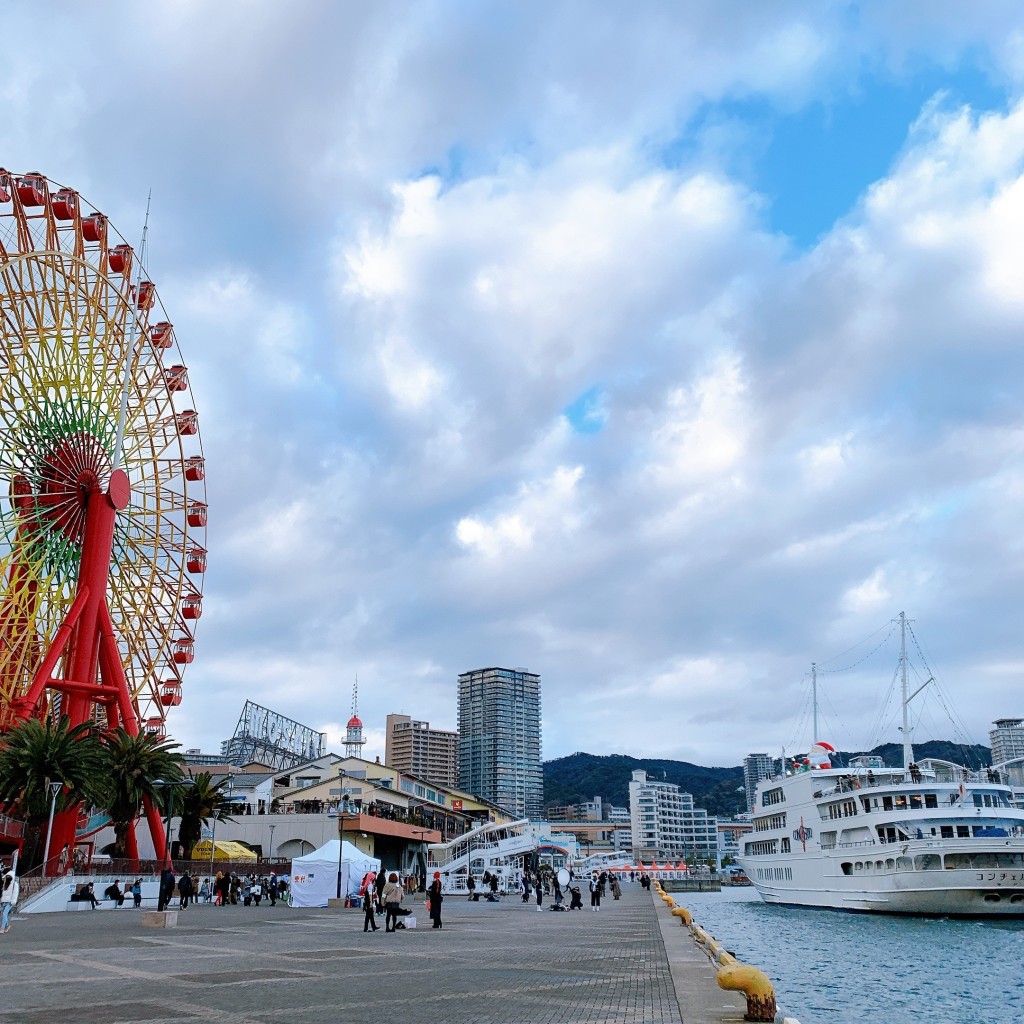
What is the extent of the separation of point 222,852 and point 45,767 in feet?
67.4

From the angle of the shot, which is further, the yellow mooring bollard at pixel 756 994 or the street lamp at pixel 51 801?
the street lamp at pixel 51 801

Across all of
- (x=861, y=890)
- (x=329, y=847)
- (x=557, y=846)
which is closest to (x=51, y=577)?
(x=329, y=847)

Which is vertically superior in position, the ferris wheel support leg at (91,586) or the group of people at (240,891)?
the ferris wheel support leg at (91,586)

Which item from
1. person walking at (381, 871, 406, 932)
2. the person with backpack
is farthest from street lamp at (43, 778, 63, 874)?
person walking at (381, 871, 406, 932)

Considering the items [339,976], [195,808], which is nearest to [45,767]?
[195,808]

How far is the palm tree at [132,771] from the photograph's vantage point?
4803cm

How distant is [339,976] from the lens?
17.6 metres

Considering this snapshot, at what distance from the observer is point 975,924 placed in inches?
1939

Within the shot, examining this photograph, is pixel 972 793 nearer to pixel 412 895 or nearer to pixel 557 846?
pixel 412 895

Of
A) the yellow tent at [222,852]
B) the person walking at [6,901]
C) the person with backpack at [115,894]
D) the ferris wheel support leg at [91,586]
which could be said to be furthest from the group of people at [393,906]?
the yellow tent at [222,852]

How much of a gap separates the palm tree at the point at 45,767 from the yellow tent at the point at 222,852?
51.5ft

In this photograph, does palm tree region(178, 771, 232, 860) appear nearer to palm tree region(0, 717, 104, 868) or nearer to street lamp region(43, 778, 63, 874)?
palm tree region(0, 717, 104, 868)

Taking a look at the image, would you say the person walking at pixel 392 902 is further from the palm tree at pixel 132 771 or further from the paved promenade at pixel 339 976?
the palm tree at pixel 132 771

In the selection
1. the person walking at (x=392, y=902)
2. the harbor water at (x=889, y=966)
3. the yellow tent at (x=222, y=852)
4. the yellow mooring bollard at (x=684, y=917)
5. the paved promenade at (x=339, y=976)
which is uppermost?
the yellow tent at (x=222, y=852)
